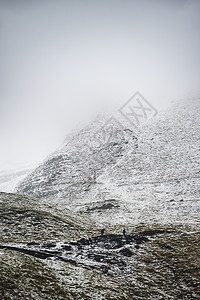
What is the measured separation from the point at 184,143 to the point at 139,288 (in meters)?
66.2

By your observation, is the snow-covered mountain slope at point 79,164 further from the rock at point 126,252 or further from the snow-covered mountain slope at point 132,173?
the rock at point 126,252

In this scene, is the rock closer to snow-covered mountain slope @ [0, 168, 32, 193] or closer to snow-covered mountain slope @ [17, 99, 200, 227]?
snow-covered mountain slope @ [17, 99, 200, 227]

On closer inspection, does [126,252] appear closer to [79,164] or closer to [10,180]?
[79,164]

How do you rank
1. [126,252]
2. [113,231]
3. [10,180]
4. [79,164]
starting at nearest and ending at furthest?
[126,252], [113,231], [79,164], [10,180]

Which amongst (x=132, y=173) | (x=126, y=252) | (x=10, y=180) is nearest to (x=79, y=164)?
(x=132, y=173)

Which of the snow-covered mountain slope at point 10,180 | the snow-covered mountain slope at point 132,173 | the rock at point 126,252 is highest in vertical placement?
the snow-covered mountain slope at point 10,180

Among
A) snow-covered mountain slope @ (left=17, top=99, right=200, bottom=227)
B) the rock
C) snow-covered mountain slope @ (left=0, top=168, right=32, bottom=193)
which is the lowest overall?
snow-covered mountain slope @ (left=17, top=99, right=200, bottom=227)

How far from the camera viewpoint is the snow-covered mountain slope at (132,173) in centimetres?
4400

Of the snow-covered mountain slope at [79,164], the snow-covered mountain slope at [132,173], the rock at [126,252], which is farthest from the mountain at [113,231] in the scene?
the snow-covered mountain slope at [79,164]

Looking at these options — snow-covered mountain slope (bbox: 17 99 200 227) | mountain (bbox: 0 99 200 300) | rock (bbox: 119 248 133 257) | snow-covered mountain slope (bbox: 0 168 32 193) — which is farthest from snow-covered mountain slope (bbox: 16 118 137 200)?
rock (bbox: 119 248 133 257)

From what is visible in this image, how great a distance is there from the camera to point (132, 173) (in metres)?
64.0

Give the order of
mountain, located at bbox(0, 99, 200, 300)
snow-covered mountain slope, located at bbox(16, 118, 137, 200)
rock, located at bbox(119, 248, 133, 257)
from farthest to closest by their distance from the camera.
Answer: snow-covered mountain slope, located at bbox(16, 118, 137, 200) < rock, located at bbox(119, 248, 133, 257) < mountain, located at bbox(0, 99, 200, 300)

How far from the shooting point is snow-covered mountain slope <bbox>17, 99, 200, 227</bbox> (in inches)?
1732

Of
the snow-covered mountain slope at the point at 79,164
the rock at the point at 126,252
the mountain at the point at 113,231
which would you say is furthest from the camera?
the snow-covered mountain slope at the point at 79,164
